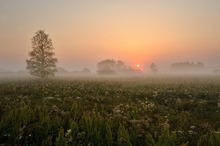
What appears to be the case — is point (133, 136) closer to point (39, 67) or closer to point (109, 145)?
point (109, 145)

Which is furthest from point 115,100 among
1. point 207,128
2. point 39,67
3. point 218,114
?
point 39,67

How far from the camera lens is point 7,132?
307 inches

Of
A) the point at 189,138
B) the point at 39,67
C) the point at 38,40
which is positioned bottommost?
the point at 189,138

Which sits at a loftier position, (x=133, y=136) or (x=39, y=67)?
(x=39, y=67)

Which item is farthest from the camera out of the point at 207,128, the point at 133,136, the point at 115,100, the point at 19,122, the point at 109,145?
the point at 115,100

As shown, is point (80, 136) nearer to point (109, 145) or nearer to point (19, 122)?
point (109, 145)

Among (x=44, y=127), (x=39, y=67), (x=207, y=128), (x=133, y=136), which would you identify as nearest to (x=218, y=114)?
(x=207, y=128)

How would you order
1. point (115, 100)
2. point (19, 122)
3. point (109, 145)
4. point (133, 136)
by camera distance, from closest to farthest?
point (109, 145), point (133, 136), point (19, 122), point (115, 100)

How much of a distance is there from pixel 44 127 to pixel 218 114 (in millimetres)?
8865

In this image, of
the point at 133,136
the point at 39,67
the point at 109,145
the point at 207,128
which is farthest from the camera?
the point at 39,67

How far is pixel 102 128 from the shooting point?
8.07 meters

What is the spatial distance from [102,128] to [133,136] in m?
1.10

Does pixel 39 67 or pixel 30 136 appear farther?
pixel 39 67

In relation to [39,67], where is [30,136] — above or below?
below
